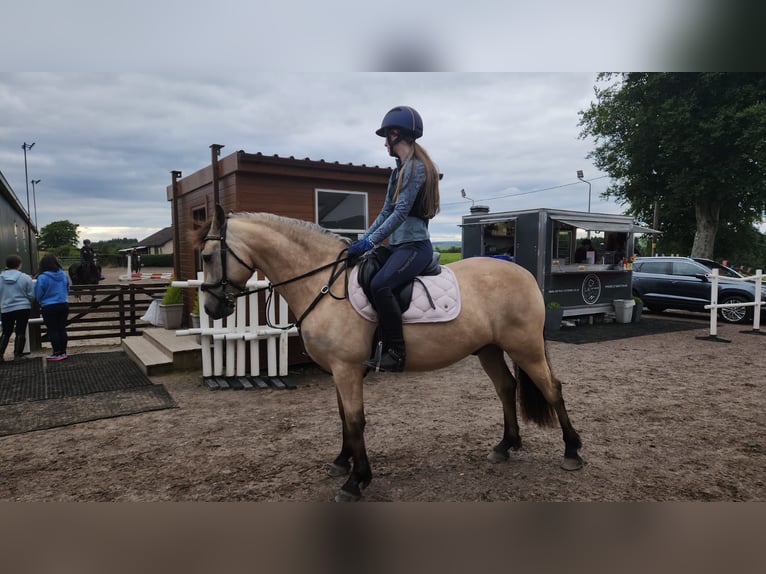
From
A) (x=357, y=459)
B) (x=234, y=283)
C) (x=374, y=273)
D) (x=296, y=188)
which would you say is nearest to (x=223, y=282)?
(x=234, y=283)

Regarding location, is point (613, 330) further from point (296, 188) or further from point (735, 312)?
point (296, 188)

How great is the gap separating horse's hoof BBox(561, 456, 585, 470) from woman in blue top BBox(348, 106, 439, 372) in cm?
165

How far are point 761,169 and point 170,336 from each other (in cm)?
2207

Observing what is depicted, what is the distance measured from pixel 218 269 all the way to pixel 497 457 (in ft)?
9.12

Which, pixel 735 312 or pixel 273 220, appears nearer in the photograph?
pixel 273 220

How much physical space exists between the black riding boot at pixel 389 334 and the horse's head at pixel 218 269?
1.07 metres

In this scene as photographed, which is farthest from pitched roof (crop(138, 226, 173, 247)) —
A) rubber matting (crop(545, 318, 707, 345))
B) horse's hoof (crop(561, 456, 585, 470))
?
horse's hoof (crop(561, 456, 585, 470))

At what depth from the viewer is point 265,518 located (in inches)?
70.0

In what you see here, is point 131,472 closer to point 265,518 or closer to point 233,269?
point 233,269

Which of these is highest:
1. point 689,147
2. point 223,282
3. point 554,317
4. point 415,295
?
point 689,147

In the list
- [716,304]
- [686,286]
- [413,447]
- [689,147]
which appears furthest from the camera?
[689,147]

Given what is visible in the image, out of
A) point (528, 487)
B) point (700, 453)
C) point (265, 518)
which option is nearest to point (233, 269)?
point (265, 518)

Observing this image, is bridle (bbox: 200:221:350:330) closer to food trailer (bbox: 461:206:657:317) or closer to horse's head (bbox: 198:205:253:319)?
horse's head (bbox: 198:205:253:319)

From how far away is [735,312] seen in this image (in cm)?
1266
